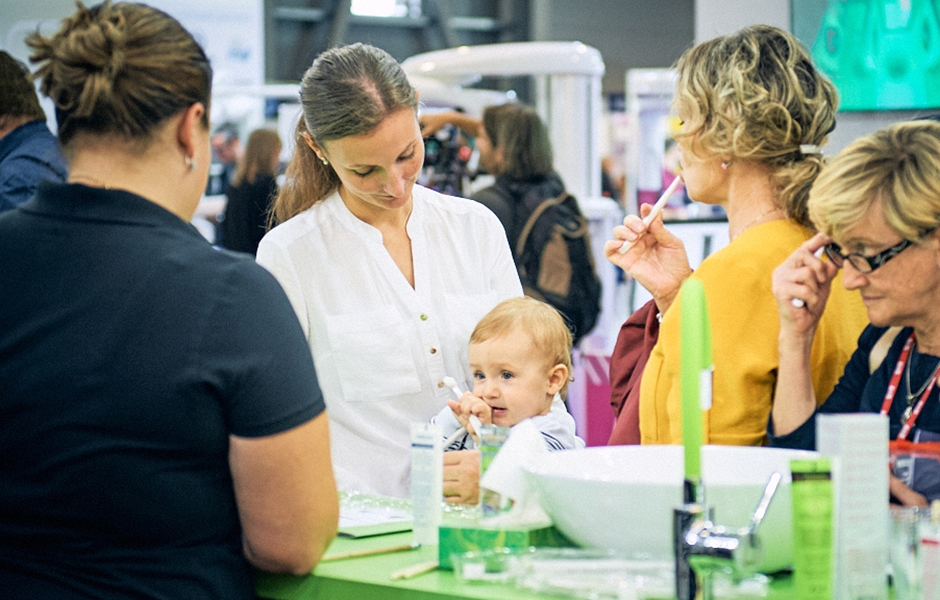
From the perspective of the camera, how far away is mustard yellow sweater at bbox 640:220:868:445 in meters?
1.89

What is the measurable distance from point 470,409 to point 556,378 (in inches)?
12.9

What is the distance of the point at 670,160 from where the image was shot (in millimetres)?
6246

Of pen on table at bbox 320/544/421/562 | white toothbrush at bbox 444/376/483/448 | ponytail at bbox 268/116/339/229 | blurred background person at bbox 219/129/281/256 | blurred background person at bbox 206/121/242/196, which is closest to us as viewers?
pen on table at bbox 320/544/421/562

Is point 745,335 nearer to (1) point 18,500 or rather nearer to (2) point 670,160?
(1) point 18,500

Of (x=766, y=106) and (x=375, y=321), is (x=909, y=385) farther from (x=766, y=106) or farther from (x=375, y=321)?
(x=375, y=321)

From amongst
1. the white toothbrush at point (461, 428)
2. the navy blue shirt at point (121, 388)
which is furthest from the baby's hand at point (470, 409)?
the navy blue shirt at point (121, 388)

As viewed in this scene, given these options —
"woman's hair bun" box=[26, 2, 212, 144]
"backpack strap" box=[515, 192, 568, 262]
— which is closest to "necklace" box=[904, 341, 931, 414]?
"woman's hair bun" box=[26, 2, 212, 144]

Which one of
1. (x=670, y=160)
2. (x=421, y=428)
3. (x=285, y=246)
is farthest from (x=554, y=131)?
(x=421, y=428)

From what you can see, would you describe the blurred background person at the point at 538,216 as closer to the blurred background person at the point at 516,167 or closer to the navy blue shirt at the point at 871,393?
the blurred background person at the point at 516,167

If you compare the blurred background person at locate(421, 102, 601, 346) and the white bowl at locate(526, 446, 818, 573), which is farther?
the blurred background person at locate(421, 102, 601, 346)

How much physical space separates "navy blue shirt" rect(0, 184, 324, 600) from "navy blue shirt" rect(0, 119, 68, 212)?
2019mm

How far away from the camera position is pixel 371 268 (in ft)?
8.14

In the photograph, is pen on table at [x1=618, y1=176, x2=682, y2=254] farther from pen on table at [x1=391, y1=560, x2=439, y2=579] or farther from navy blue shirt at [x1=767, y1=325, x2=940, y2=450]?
pen on table at [x1=391, y1=560, x2=439, y2=579]

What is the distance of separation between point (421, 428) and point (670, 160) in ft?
16.0
